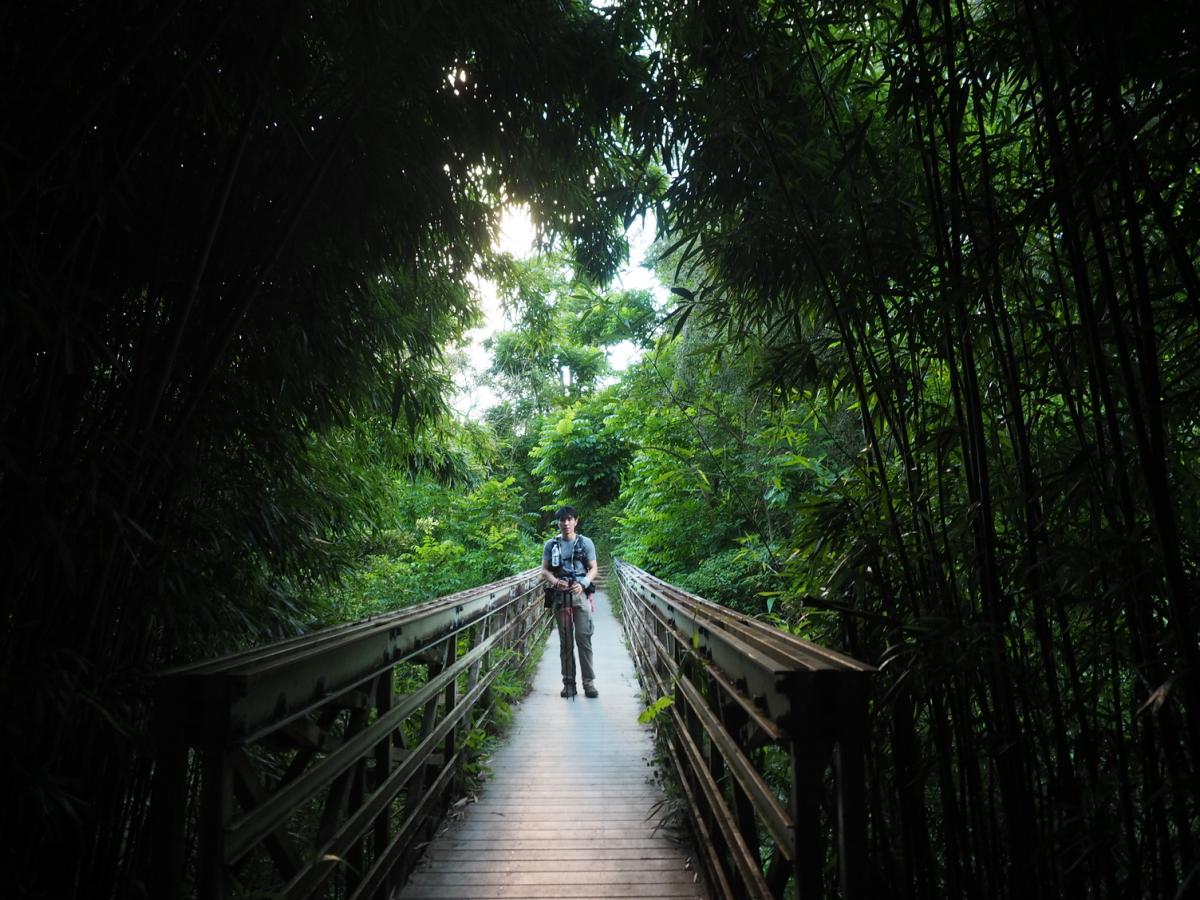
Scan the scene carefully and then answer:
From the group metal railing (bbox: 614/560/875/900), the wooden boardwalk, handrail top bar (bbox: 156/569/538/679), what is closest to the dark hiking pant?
the wooden boardwalk

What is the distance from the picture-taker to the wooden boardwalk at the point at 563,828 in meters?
2.28

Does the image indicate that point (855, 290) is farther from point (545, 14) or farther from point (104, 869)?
point (104, 869)

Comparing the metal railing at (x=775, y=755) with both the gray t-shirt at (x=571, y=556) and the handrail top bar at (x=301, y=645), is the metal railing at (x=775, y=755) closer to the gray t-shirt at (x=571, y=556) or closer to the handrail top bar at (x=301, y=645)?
the handrail top bar at (x=301, y=645)

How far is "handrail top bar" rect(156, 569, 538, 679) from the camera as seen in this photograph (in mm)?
1241

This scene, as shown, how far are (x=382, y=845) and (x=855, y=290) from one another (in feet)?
7.10

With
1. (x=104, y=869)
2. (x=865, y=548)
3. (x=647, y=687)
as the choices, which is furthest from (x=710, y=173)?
(x=647, y=687)

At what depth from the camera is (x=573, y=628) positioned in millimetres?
5102

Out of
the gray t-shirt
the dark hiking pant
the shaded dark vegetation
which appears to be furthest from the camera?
the gray t-shirt

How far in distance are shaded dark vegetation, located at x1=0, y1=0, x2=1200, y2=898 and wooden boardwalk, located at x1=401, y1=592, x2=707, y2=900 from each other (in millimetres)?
984

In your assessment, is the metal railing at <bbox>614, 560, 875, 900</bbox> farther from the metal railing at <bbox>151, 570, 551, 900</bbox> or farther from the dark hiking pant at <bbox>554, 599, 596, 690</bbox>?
the dark hiking pant at <bbox>554, 599, 596, 690</bbox>

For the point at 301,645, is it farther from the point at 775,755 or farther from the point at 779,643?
the point at 775,755

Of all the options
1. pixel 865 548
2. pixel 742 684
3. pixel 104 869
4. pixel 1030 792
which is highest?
pixel 865 548

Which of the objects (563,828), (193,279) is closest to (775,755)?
(563,828)

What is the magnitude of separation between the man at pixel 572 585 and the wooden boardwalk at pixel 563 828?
2.05ft
